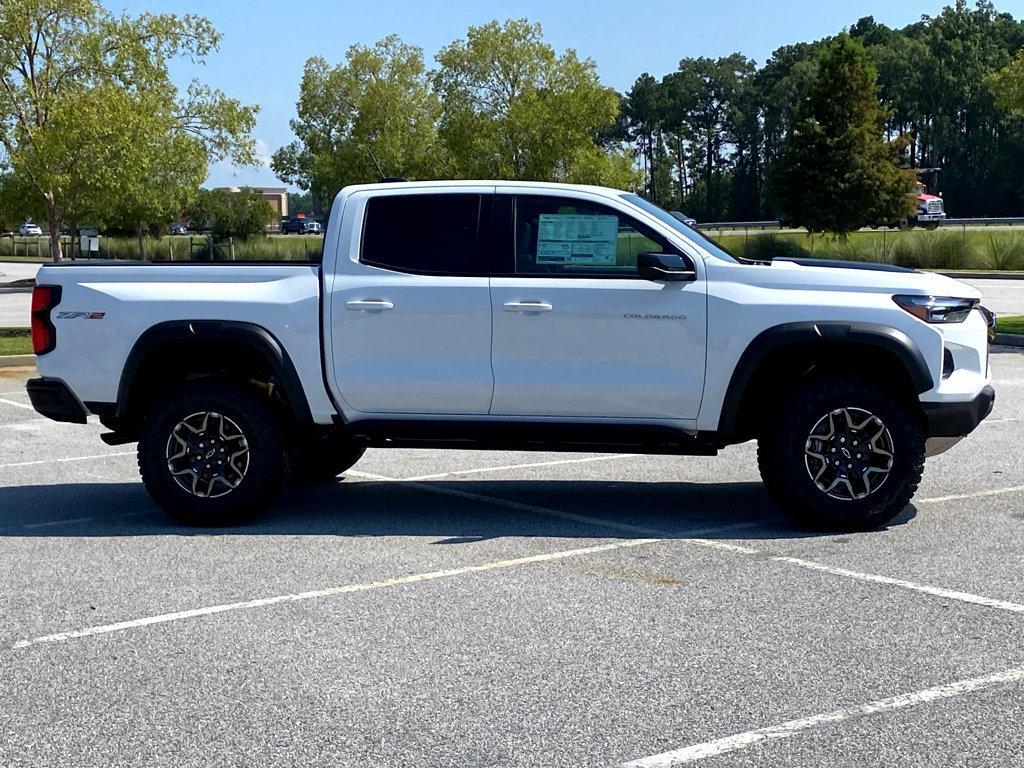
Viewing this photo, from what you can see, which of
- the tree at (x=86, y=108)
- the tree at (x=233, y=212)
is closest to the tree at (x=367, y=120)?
the tree at (x=233, y=212)

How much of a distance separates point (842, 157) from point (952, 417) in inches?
2110

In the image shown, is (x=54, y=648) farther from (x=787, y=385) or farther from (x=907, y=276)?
(x=907, y=276)

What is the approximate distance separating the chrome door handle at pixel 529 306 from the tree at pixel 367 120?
53.7 meters

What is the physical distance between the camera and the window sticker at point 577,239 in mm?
8031

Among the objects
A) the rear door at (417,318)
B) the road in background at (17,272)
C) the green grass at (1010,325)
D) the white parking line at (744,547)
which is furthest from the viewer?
the road in background at (17,272)

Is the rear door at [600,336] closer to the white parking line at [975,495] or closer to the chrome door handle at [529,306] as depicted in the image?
the chrome door handle at [529,306]

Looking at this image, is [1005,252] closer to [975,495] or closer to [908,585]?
[975,495]

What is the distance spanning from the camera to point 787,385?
26.5 feet

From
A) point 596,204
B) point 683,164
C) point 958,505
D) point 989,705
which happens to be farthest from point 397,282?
point 683,164

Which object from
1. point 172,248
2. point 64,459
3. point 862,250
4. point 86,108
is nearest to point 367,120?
point 172,248

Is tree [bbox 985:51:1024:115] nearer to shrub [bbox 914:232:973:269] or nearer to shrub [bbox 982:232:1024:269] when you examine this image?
shrub [bbox 982:232:1024:269]

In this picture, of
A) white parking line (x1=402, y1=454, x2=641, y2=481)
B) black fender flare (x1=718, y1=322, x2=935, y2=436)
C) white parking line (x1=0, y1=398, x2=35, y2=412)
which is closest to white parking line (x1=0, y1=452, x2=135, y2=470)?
white parking line (x1=402, y1=454, x2=641, y2=481)

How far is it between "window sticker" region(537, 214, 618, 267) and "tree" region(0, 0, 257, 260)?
16755mm

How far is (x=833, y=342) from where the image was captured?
25.4 feet
